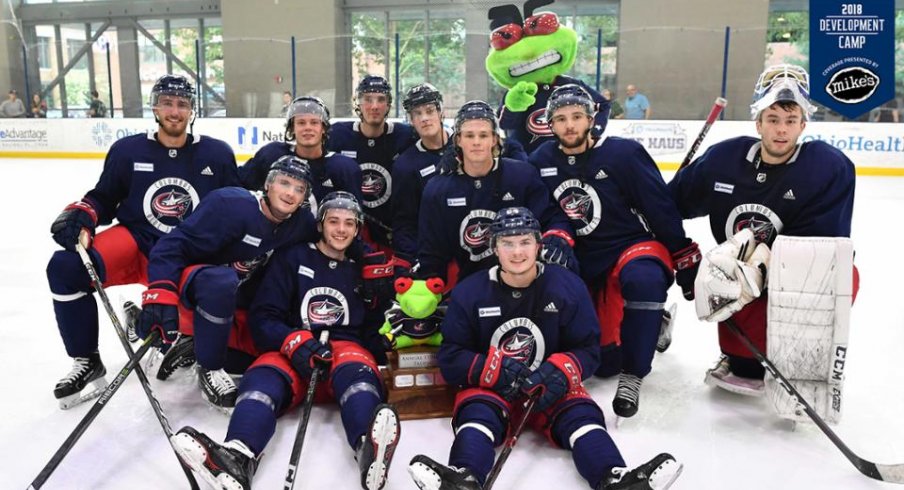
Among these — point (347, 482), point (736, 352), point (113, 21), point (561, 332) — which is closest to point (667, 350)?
point (736, 352)

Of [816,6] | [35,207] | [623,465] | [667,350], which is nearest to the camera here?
[623,465]

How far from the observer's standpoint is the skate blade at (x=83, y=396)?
2443mm

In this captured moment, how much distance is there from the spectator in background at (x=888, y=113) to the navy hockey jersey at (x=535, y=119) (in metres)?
6.44

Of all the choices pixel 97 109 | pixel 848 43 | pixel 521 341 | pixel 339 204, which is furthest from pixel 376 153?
pixel 97 109

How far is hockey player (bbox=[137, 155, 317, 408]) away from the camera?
2266mm

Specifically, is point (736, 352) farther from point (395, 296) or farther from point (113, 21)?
point (113, 21)

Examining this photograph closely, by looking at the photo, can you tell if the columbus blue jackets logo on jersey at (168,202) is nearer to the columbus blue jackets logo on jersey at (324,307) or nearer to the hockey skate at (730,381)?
the columbus blue jackets logo on jersey at (324,307)

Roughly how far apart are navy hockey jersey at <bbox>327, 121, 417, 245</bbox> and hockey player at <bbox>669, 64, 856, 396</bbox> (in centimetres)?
134

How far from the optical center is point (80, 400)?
8.13 feet

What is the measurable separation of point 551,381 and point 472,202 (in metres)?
0.79

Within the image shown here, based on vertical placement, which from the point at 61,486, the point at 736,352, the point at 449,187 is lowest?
the point at 61,486

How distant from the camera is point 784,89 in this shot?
7.80 feet

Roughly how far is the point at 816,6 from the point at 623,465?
22.7 ft

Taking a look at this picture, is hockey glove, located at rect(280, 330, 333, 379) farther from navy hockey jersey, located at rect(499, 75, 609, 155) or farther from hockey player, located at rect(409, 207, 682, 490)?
navy hockey jersey, located at rect(499, 75, 609, 155)
